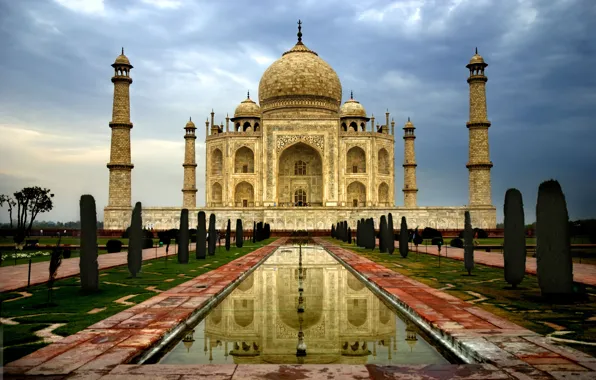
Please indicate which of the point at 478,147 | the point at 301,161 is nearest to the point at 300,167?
the point at 301,161

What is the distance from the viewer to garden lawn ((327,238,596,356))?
14.8ft

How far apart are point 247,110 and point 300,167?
6.37 m

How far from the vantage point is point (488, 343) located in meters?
3.84

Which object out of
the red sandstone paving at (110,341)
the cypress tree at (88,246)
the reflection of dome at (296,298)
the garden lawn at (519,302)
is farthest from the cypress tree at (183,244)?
the red sandstone paving at (110,341)

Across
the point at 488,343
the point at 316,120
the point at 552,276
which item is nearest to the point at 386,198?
the point at 316,120

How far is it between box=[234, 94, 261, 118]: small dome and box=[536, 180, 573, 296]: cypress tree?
3388 centimetres

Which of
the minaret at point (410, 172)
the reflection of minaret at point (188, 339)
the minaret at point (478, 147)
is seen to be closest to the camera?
the reflection of minaret at point (188, 339)

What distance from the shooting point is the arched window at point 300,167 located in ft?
121

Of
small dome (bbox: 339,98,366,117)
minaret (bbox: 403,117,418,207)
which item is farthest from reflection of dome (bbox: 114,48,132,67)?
minaret (bbox: 403,117,418,207)

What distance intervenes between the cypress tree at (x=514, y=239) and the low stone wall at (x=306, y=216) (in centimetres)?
2172

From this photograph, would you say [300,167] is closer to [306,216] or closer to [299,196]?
[299,196]

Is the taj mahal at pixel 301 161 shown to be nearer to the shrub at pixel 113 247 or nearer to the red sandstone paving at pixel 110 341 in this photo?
the shrub at pixel 113 247

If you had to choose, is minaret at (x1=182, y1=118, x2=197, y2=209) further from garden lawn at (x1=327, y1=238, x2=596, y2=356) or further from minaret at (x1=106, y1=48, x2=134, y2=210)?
garden lawn at (x1=327, y1=238, x2=596, y2=356)

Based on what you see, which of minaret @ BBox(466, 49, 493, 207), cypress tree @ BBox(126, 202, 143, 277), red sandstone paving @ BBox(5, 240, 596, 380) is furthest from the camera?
minaret @ BBox(466, 49, 493, 207)
